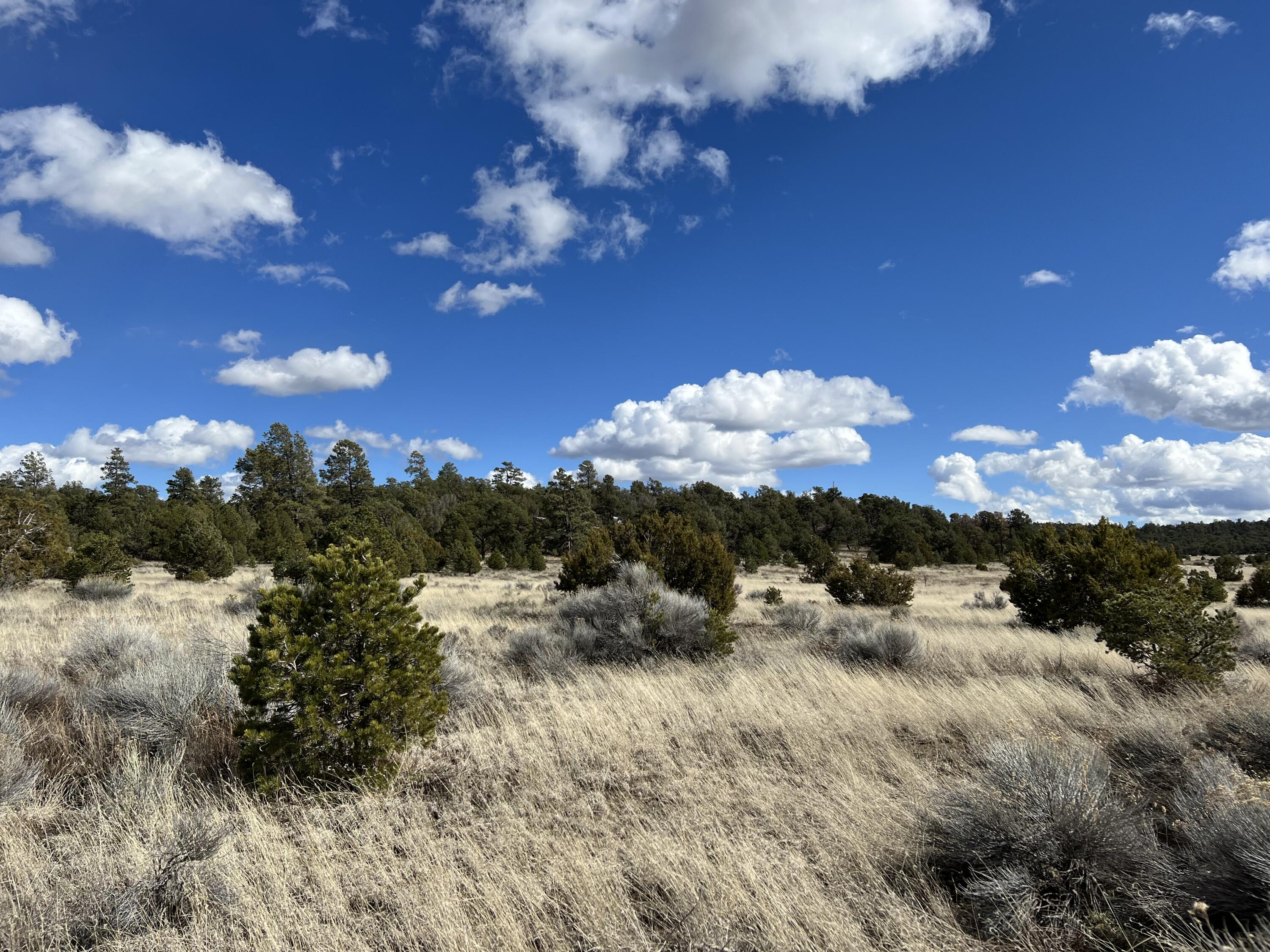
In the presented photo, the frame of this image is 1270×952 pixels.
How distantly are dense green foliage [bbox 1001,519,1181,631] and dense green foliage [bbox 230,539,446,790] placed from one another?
12175 millimetres

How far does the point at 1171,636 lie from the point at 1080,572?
6.74 metres

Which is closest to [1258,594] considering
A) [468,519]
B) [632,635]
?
[632,635]

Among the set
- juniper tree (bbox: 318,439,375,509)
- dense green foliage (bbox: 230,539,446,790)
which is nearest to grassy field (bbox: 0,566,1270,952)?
dense green foliage (bbox: 230,539,446,790)

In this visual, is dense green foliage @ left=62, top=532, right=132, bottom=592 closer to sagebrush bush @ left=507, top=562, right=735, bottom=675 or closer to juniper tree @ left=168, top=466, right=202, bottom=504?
sagebrush bush @ left=507, top=562, right=735, bottom=675

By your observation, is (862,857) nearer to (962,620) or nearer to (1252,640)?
(1252,640)

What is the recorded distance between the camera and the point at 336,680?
15.4 ft

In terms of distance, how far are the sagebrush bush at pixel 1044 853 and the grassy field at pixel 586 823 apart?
0.15 meters

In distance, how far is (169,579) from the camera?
2714 cm

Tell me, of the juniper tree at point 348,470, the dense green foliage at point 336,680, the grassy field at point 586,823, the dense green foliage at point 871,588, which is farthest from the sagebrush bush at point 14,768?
the juniper tree at point 348,470

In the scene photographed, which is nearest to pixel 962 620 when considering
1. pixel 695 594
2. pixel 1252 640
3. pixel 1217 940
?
pixel 1252 640

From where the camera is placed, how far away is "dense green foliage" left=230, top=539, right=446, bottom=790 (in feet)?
14.9

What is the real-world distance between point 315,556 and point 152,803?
1846 mm

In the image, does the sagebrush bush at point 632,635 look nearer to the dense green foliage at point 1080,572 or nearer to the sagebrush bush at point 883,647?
the sagebrush bush at point 883,647

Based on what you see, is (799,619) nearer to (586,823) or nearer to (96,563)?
(586,823)
